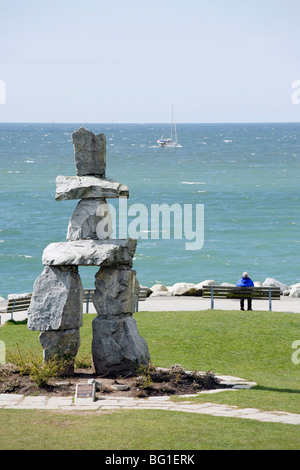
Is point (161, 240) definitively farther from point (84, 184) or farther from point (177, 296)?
point (84, 184)

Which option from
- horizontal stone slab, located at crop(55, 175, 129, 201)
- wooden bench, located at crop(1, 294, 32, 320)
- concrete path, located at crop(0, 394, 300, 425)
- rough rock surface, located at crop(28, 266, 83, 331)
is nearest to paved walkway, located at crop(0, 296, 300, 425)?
concrete path, located at crop(0, 394, 300, 425)

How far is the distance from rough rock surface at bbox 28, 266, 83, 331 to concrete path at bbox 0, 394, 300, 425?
66.8 inches

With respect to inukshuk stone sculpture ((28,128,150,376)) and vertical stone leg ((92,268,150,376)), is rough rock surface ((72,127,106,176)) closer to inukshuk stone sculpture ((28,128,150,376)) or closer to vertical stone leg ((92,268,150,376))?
inukshuk stone sculpture ((28,128,150,376))

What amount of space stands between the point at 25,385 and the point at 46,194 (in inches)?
2357

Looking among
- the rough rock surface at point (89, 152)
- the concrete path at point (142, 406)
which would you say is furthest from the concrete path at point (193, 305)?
the concrete path at point (142, 406)

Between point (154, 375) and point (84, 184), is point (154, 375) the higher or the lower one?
the lower one

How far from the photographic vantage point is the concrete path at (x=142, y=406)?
12.5 m

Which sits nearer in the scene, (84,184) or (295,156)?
(84,184)

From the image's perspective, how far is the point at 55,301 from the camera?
15016 mm

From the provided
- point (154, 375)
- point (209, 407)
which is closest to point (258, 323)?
point (154, 375)

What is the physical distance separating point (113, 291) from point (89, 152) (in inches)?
111

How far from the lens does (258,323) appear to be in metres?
20.3

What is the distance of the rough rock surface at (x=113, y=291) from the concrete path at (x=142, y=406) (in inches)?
83.1

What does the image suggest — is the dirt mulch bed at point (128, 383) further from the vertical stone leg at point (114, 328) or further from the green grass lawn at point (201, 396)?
the green grass lawn at point (201, 396)
